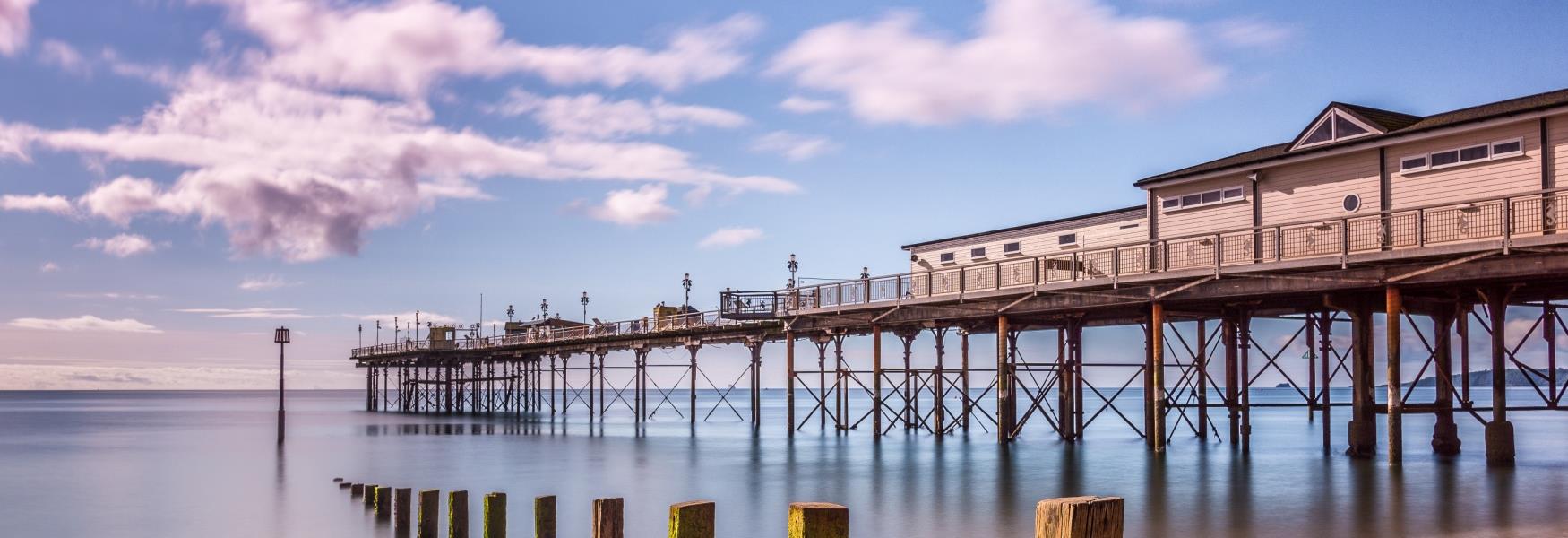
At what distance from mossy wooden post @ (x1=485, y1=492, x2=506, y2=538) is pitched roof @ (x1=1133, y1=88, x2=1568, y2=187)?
23.4m

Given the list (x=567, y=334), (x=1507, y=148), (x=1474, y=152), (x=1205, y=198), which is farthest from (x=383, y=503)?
(x=567, y=334)

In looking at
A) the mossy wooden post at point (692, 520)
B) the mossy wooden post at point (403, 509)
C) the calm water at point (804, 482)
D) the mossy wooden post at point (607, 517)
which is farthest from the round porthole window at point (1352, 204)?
the mossy wooden post at point (692, 520)

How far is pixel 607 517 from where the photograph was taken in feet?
40.8

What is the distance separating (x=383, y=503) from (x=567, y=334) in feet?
173

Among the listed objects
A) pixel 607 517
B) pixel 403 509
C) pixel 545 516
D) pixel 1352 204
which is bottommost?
pixel 403 509

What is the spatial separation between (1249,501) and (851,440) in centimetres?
2727

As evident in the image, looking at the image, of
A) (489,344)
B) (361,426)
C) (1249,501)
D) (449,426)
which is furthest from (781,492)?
(489,344)

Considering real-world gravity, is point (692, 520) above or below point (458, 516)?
above

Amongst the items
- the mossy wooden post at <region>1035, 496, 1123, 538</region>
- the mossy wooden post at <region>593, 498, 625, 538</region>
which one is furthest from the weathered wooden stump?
the mossy wooden post at <region>1035, 496, 1123, 538</region>

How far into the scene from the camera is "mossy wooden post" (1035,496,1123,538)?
6430 millimetres

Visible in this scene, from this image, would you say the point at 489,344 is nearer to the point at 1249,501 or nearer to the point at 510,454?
the point at 510,454

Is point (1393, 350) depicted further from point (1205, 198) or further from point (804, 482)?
point (804, 482)

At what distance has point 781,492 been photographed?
31328mm

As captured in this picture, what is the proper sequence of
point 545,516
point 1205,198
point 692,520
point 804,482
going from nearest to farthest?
point 692,520 → point 545,516 → point 804,482 → point 1205,198
